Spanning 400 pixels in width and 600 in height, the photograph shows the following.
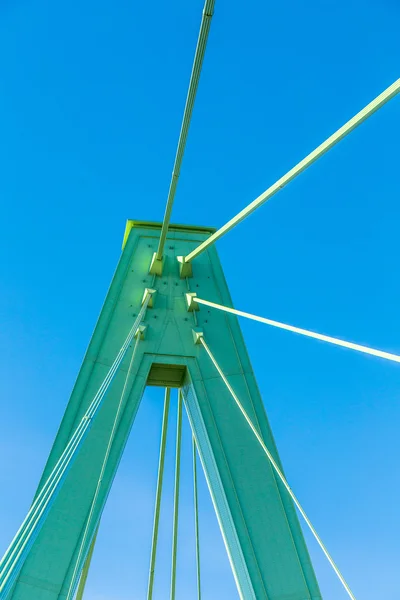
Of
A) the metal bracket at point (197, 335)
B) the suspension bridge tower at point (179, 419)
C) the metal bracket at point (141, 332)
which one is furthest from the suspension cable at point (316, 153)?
the metal bracket at point (141, 332)

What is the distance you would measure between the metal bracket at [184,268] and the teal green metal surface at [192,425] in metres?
0.11

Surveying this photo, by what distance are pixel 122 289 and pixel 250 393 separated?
2.67m

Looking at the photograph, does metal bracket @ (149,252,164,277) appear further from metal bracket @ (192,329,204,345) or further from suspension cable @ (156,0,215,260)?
metal bracket @ (192,329,204,345)

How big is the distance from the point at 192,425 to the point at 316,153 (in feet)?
14.7

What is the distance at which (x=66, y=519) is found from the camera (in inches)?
265

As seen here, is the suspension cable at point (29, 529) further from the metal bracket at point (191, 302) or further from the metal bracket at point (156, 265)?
the metal bracket at point (156, 265)

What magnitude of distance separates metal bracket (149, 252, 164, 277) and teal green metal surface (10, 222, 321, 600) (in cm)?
11

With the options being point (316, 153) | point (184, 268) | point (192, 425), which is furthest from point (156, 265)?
point (316, 153)

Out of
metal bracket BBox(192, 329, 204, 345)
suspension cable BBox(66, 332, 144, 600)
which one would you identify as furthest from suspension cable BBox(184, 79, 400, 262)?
suspension cable BBox(66, 332, 144, 600)

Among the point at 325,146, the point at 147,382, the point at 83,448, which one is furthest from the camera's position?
the point at 147,382

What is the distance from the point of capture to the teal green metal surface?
6605mm

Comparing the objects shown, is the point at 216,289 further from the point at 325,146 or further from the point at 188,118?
the point at 325,146

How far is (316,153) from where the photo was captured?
5.82 metres

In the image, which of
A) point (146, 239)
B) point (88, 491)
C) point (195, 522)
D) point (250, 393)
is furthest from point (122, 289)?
point (195, 522)
